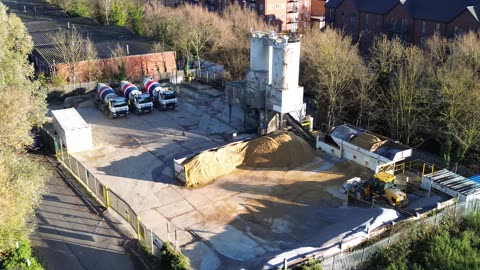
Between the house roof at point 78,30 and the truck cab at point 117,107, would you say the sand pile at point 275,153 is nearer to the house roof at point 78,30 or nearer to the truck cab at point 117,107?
the truck cab at point 117,107

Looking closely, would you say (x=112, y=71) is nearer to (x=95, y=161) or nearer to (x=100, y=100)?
(x=100, y=100)

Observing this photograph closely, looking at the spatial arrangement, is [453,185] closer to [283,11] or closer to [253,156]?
[253,156]

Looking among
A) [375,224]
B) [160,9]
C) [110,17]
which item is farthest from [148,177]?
[110,17]

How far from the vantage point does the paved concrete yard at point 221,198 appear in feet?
62.9

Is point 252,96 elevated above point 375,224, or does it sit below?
above

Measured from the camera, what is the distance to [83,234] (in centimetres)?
1998

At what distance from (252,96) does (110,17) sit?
137 ft

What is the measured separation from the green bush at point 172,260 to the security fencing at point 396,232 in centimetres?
382

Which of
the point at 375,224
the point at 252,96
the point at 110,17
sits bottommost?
the point at 375,224

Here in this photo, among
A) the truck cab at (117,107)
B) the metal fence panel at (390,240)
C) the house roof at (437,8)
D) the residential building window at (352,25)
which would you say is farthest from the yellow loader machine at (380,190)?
the residential building window at (352,25)

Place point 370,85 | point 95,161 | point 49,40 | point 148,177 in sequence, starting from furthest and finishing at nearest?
1. point 49,40
2. point 370,85
3. point 95,161
4. point 148,177

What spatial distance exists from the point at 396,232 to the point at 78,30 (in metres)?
46.0

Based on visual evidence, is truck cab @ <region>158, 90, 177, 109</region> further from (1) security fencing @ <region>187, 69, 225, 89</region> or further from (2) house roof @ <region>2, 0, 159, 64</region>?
(2) house roof @ <region>2, 0, 159, 64</region>

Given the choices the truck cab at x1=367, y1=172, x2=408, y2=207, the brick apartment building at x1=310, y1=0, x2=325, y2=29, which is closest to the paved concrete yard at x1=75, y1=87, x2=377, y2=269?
the truck cab at x1=367, y1=172, x2=408, y2=207
